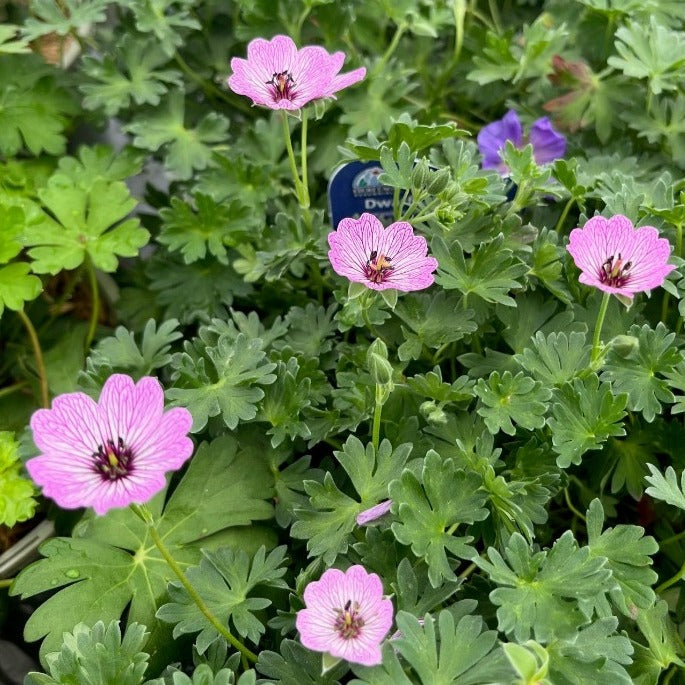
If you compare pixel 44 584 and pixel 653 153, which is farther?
pixel 653 153

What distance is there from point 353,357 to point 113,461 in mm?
411

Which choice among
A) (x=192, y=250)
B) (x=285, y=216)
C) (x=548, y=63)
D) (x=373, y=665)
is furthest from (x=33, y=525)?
(x=548, y=63)

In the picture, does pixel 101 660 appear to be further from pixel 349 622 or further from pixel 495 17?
pixel 495 17

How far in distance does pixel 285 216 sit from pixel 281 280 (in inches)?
3.8

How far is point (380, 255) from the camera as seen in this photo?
922 millimetres

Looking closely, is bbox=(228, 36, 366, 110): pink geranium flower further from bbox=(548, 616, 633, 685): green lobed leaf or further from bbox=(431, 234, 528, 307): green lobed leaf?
bbox=(548, 616, 633, 685): green lobed leaf

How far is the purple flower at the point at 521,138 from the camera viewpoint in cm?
136

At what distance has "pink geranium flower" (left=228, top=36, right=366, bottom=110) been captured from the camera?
98 cm

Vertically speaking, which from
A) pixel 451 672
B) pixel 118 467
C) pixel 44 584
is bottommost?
pixel 44 584

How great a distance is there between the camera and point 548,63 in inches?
55.4

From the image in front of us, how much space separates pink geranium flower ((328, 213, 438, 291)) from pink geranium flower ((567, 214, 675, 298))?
0.17m

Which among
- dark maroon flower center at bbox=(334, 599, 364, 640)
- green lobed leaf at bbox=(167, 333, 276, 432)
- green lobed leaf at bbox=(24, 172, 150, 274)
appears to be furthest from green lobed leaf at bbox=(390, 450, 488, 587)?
green lobed leaf at bbox=(24, 172, 150, 274)

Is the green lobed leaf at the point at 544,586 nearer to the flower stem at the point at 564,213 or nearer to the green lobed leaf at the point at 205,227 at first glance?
the flower stem at the point at 564,213

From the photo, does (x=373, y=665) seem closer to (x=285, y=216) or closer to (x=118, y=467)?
(x=118, y=467)
